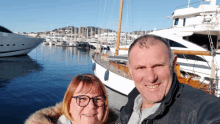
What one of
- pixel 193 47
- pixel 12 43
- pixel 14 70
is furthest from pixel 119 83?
pixel 12 43

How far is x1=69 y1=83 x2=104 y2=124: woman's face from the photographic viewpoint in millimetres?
1651

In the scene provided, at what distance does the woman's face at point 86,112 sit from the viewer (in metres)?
1.65

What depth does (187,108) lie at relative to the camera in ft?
3.94

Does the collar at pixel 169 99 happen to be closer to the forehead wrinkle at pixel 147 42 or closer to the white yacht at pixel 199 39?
the forehead wrinkle at pixel 147 42

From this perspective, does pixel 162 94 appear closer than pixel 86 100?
Yes

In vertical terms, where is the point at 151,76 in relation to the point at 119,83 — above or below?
above

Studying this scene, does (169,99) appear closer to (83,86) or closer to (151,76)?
(151,76)

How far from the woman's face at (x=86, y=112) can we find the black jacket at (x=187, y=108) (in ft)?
1.88

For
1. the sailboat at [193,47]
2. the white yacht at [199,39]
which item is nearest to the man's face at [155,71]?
the sailboat at [193,47]

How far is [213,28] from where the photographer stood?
9.75 m

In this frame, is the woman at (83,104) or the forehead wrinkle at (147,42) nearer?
the forehead wrinkle at (147,42)

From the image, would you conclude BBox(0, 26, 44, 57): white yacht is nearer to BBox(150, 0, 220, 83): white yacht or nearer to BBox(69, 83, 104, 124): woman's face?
BBox(150, 0, 220, 83): white yacht

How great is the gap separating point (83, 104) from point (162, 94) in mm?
875

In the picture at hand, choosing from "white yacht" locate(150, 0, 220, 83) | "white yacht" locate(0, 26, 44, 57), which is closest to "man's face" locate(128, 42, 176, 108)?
"white yacht" locate(150, 0, 220, 83)
